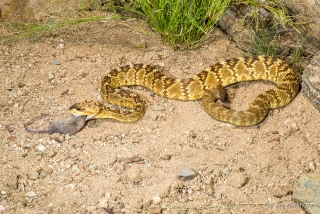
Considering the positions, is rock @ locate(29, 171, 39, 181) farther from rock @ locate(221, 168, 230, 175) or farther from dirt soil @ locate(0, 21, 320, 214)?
rock @ locate(221, 168, 230, 175)

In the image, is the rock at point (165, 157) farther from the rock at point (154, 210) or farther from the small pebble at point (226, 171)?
the rock at point (154, 210)

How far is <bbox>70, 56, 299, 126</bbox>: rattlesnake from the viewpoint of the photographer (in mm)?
7590

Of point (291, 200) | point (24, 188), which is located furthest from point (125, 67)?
point (291, 200)

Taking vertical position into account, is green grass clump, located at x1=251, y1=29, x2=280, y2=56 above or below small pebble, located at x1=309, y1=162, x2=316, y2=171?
above

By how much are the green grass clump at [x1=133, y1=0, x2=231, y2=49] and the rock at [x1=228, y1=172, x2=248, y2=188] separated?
271 cm

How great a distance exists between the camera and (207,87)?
8367 mm

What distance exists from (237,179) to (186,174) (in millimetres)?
689

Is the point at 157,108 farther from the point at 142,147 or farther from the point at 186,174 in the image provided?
the point at 186,174

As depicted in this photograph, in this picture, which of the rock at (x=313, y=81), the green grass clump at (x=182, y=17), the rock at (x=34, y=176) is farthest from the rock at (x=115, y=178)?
the rock at (x=313, y=81)

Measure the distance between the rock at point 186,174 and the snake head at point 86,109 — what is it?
1.74 meters

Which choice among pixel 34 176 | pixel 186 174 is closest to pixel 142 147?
pixel 186 174

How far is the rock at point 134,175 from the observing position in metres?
6.73

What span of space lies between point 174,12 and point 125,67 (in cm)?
128

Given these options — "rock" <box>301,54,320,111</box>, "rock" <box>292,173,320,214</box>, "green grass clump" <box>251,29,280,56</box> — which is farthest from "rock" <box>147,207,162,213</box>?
"green grass clump" <box>251,29,280,56</box>
